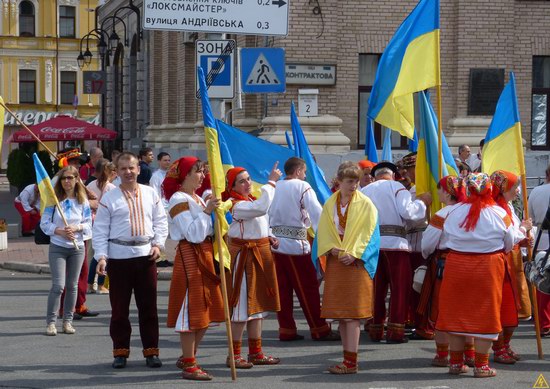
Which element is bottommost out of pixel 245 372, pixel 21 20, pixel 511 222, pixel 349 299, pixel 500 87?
pixel 245 372

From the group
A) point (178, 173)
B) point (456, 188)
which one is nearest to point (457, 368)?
point (456, 188)

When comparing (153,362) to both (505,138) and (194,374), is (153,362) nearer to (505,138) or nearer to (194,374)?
(194,374)

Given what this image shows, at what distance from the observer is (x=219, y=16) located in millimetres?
13883

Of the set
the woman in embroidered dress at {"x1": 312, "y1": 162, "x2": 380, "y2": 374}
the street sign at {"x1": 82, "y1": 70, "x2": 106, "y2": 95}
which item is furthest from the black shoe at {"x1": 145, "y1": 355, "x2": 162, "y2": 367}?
the street sign at {"x1": 82, "y1": 70, "x2": 106, "y2": 95}

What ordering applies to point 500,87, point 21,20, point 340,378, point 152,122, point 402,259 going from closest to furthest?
point 340,378
point 402,259
point 500,87
point 152,122
point 21,20

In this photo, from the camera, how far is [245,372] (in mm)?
9477

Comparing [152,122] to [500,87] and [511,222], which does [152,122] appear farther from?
[511,222]

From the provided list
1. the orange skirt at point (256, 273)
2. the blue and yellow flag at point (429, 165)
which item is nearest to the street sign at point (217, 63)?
the blue and yellow flag at point (429, 165)

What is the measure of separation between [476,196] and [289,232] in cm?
261

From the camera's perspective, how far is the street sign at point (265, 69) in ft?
52.9

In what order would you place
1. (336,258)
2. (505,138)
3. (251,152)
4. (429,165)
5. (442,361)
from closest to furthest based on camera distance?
(336,258), (442,361), (505,138), (429,165), (251,152)

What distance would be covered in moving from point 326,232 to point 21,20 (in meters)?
61.6

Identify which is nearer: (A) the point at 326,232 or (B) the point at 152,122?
(A) the point at 326,232

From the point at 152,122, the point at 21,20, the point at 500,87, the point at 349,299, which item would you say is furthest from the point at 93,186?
the point at 21,20
